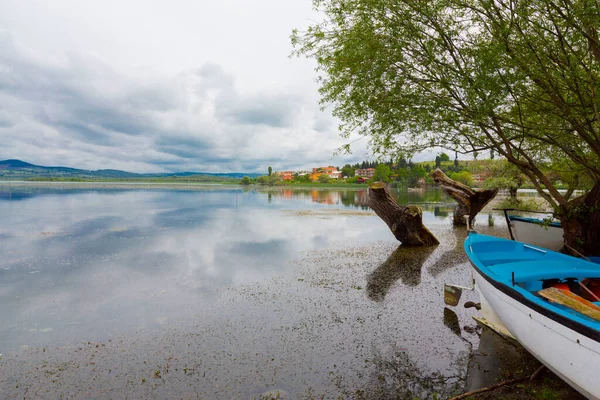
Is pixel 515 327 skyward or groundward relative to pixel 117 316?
skyward

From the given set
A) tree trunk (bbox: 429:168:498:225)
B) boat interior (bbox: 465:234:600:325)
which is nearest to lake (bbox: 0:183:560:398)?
boat interior (bbox: 465:234:600:325)

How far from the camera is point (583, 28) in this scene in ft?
18.0

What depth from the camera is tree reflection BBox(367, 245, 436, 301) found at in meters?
8.08

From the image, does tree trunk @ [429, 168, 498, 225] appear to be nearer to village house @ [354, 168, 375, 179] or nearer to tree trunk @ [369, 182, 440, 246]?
tree trunk @ [369, 182, 440, 246]

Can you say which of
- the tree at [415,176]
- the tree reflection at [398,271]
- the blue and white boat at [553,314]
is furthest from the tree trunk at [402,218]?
the tree at [415,176]

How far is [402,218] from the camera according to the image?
13242 millimetres

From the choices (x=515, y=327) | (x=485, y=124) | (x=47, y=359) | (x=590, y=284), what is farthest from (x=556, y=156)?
(x=47, y=359)

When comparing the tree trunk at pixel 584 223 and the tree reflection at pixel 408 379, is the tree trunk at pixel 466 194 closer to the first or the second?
the tree trunk at pixel 584 223

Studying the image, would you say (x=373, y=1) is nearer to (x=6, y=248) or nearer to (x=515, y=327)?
(x=515, y=327)

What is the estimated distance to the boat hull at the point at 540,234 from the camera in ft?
29.8

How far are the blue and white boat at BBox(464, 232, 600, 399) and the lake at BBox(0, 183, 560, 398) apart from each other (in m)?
0.99

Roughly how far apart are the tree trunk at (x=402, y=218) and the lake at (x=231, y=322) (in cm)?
67

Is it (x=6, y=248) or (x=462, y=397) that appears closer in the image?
(x=462, y=397)

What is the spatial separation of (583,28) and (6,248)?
17575 millimetres
